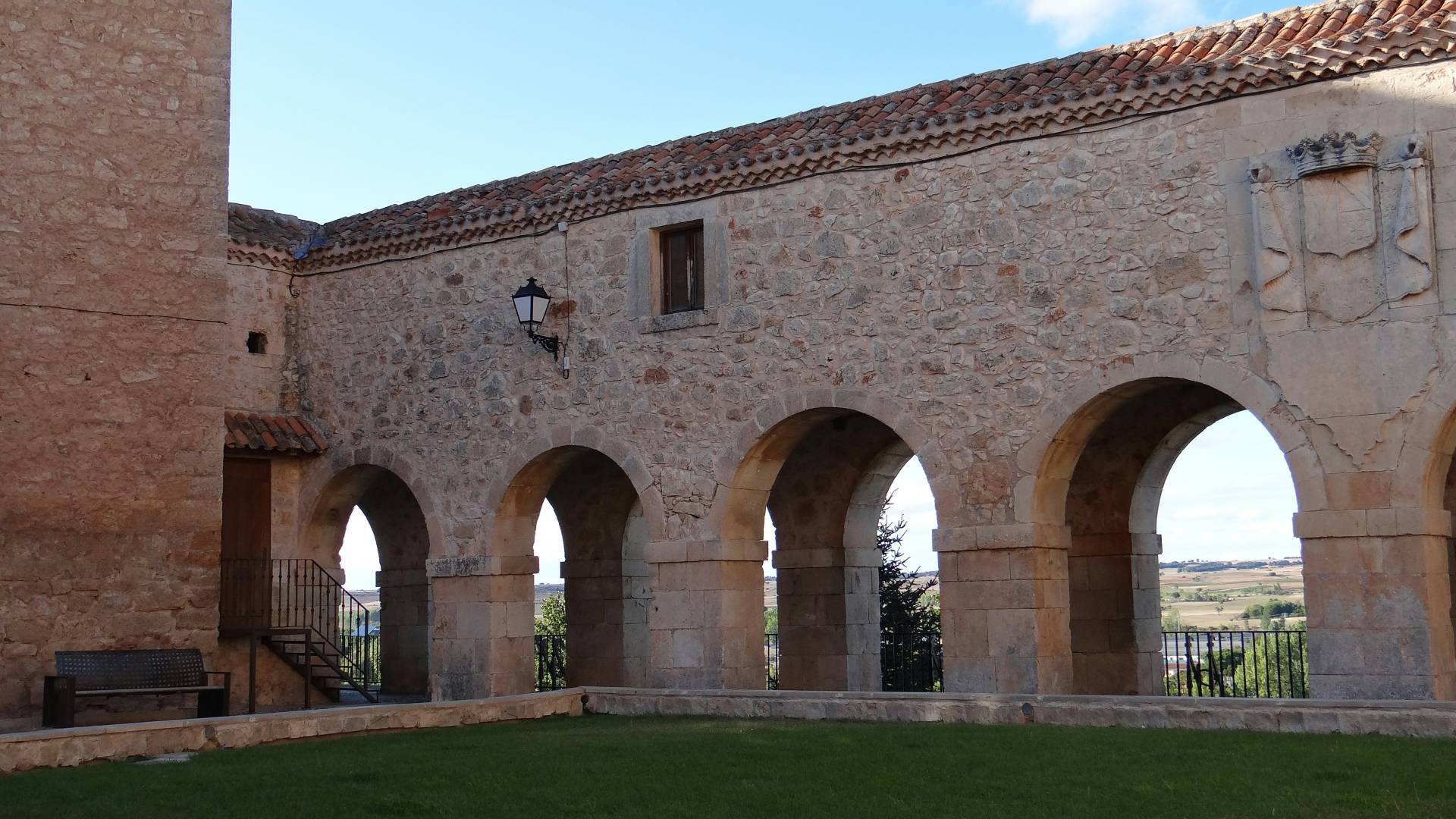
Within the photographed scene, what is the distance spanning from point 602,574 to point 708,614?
441 centimetres

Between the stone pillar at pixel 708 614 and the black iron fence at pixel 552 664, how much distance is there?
4.90 m

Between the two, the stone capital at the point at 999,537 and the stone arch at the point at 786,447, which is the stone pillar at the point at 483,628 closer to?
the stone arch at the point at 786,447

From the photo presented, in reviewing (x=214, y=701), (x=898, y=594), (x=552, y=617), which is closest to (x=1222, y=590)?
(x=552, y=617)

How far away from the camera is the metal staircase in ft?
48.7

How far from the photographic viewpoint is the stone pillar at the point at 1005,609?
1191 cm

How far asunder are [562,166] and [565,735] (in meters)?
7.97

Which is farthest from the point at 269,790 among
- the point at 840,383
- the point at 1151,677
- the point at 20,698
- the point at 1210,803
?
the point at 1151,677

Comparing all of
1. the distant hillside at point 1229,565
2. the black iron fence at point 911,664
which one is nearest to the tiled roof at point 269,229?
the black iron fence at point 911,664

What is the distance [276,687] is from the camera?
15.3 meters

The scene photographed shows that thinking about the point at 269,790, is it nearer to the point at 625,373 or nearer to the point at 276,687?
the point at 625,373

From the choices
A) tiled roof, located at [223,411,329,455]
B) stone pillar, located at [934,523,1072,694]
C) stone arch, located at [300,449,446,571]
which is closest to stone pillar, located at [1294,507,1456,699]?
stone pillar, located at [934,523,1072,694]

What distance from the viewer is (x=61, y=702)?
37.0 ft

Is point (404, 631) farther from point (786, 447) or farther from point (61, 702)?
point (61, 702)

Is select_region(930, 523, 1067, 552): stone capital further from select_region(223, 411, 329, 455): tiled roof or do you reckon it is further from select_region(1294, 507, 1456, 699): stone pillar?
select_region(223, 411, 329, 455): tiled roof
